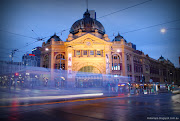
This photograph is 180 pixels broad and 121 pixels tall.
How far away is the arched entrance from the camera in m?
46.7

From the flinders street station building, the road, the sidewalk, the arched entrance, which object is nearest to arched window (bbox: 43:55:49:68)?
the flinders street station building

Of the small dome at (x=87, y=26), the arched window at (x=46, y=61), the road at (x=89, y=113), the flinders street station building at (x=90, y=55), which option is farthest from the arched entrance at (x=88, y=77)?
the road at (x=89, y=113)

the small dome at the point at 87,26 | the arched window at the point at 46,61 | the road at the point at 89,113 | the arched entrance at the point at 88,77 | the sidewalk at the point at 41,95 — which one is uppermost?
the small dome at the point at 87,26

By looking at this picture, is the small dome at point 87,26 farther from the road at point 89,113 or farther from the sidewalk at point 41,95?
the road at point 89,113

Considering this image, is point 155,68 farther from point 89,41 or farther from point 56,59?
point 56,59

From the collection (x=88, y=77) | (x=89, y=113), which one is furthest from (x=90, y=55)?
(x=89, y=113)

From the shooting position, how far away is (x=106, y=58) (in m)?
46.8

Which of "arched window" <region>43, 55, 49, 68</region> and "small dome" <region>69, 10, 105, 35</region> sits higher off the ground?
"small dome" <region>69, 10, 105, 35</region>

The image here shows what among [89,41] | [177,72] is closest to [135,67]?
[89,41]

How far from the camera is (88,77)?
4812 cm

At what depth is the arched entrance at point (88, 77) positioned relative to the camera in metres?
46.7

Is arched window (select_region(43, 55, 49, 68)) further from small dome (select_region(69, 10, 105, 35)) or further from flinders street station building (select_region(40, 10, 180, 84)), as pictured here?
small dome (select_region(69, 10, 105, 35))

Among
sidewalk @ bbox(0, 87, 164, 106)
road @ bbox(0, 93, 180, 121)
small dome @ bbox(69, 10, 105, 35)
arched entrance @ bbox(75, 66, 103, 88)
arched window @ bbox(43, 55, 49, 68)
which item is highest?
small dome @ bbox(69, 10, 105, 35)

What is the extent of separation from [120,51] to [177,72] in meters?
80.3
